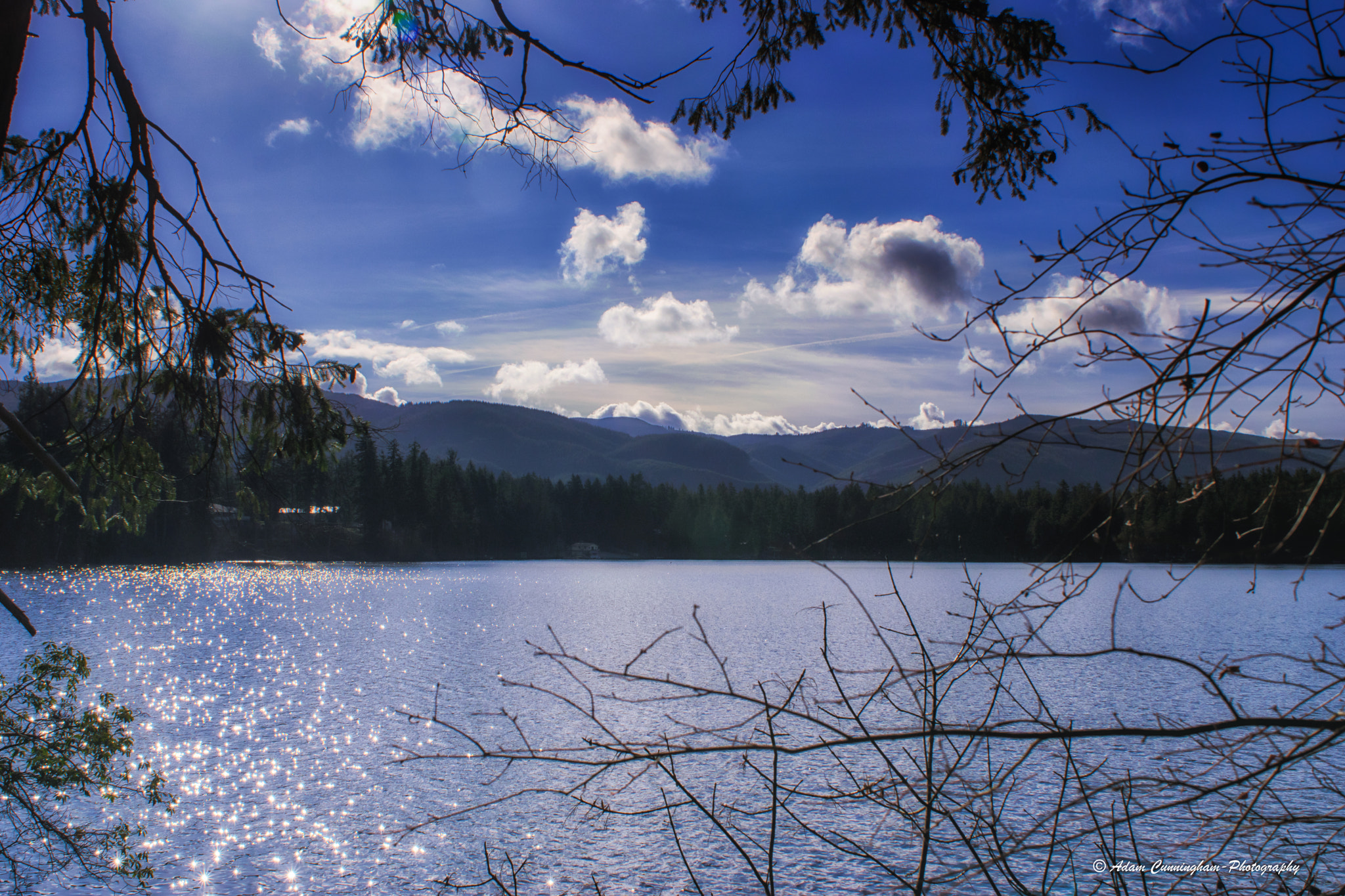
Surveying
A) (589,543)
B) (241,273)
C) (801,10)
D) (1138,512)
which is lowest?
(589,543)

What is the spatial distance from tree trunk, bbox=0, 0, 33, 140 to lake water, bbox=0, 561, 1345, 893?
2.89 meters

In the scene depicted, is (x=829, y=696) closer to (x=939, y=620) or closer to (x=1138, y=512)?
(x=1138, y=512)

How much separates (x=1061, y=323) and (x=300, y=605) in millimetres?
36317

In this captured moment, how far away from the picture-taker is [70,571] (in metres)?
49.8

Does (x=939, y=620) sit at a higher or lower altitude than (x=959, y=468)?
lower

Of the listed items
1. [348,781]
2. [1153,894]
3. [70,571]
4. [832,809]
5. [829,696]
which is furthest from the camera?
[70,571]

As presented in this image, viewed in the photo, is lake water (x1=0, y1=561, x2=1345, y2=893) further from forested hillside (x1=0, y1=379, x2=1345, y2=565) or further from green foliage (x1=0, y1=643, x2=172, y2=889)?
forested hillside (x1=0, y1=379, x2=1345, y2=565)

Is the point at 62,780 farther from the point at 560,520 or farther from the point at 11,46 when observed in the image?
the point at 560,520

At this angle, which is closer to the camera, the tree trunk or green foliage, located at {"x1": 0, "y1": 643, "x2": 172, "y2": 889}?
the tree trunk

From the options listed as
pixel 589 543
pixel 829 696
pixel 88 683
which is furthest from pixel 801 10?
pixel 589 543

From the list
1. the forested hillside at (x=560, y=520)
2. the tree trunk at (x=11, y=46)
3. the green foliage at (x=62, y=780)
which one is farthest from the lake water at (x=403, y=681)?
the tree trunk at (x=11, y=46)

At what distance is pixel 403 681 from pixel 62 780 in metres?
11.3

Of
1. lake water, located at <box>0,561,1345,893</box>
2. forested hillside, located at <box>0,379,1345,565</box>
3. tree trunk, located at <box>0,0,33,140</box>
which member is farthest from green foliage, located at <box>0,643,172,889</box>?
tree trunk, located at <box>0,0,33,140</box>

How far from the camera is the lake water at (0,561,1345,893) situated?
834 centimetres
